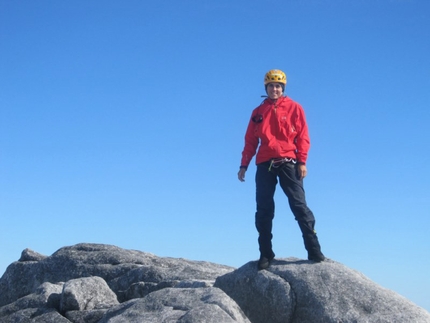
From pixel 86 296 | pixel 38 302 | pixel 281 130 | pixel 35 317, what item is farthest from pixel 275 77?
pixel 38 302

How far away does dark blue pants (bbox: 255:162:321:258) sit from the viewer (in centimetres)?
1499

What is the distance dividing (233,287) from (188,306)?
A: 77.3 inches

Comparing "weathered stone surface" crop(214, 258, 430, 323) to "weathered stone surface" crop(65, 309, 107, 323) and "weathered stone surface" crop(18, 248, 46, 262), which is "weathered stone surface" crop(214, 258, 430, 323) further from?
"weathered stone surface" crop(18, 248, 46, 262)

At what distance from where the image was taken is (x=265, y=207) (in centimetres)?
1509

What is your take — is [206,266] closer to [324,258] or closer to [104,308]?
[104,308]

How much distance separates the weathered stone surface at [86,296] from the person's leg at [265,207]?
16.8ft

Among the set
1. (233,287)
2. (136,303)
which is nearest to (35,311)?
(136,303)

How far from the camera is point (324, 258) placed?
599 inches

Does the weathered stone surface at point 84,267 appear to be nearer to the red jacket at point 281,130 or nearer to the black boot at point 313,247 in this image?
the black boot at point 313,247

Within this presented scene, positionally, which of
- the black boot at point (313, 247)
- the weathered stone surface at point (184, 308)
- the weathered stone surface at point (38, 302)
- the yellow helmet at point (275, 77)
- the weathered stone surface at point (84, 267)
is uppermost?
the yellow helmet at point (275, 77)

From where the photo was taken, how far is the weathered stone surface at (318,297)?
1350cm

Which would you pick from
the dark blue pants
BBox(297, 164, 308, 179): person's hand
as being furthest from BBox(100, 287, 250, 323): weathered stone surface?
BBox(297, 164, 308, 179): person's hand

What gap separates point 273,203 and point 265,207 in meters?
0.25

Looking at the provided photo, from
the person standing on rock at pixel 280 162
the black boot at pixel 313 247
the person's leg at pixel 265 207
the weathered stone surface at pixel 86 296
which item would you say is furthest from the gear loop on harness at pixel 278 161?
the weathered stone surface at pixel 86 296
